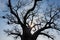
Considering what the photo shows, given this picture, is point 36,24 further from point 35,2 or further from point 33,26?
point 35,2

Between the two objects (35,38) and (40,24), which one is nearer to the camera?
(35,38)

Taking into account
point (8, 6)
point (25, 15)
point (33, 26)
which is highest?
point (8, 6)

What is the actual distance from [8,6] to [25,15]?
4.47ft

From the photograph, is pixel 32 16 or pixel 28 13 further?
pixel 32 16

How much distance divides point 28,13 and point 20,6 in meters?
0.98

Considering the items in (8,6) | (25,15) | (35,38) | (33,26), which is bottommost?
(35,38)

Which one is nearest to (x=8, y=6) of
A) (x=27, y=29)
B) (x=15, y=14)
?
(x=15, y=14)

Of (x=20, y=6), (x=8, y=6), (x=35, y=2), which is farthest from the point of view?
(x=20, y=6)

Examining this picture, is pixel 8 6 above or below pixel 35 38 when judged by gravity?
above

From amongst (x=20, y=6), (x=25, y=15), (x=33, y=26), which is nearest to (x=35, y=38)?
(x=33, y=26)

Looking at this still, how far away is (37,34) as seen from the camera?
35.2 feet

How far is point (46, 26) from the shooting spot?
10.8m

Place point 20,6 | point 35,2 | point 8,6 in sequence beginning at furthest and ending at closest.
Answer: point 20,6
point 8,6
point 35,2

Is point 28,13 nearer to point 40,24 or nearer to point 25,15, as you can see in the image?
point 25,15
